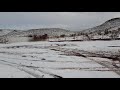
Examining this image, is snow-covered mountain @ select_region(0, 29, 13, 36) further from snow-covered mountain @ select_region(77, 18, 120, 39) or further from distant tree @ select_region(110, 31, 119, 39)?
distant tree @ select_region(110, 31, 119, 39)

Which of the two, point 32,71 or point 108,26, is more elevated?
point 108,26

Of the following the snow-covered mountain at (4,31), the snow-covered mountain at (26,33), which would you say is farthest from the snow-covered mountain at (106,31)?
the snow-covered mountain at (4,31)

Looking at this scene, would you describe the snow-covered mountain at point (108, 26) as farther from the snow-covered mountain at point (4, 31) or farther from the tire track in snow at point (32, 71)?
→ the snow-covered mountain at point (4, 31)

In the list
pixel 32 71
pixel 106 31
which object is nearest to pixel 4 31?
pixel 32 71

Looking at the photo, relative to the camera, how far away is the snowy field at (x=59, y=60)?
420 centimetres

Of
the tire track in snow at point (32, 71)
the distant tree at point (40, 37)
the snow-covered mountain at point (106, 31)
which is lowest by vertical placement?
the tire track in snow at point (32, 71)

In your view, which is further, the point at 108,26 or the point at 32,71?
the point at 108,26

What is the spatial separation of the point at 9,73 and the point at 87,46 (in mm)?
1281

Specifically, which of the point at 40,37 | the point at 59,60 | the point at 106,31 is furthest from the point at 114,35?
the point at 40,37

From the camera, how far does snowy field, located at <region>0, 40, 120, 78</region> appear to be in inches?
165

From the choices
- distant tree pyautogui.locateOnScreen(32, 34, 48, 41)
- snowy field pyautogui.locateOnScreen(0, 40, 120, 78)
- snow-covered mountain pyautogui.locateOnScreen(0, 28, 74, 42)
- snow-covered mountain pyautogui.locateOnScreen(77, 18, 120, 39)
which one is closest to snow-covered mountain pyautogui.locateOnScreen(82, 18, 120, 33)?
snow-covered mountain pyautogui.locateOnScreen(77, 18, 120, 39)

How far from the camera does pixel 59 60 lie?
4.29 meters

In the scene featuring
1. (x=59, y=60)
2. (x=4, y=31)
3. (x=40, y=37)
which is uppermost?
(x=4, y=31)

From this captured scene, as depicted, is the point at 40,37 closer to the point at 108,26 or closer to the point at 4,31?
the point at 4,31
